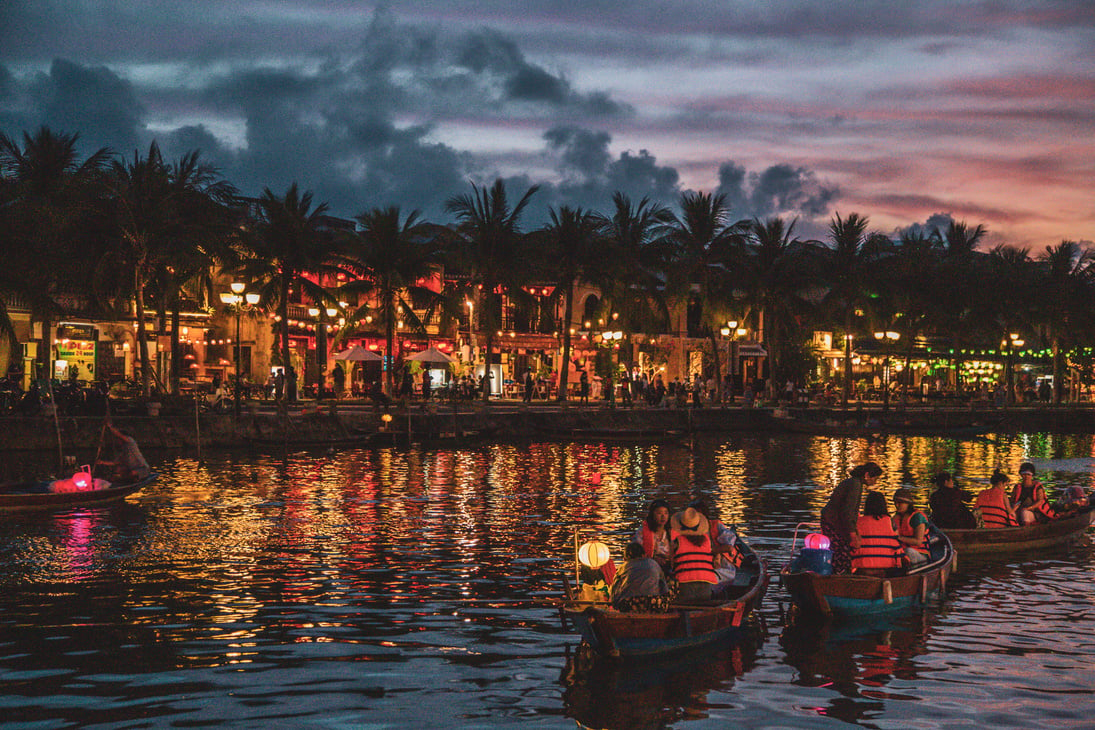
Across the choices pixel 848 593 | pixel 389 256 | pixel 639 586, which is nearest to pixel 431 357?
pixel 389 256

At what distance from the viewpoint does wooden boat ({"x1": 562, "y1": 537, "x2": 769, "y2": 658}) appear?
41.9 ft

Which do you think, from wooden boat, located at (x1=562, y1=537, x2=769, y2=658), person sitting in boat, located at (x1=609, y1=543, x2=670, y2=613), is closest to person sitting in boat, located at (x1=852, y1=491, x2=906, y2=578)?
wooden boat, located at (x1=562, y1=537, x2=769, y2=658)

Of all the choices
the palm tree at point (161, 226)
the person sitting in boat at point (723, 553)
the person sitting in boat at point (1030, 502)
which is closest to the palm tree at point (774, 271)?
the palm tree at point (161, 226)

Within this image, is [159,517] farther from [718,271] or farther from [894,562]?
[718,271]

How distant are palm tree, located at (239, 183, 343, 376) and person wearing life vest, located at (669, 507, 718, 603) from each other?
128 feet

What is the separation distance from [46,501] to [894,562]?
19553 mm

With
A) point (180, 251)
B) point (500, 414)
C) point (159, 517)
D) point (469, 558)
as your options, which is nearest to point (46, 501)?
point (159, 517)

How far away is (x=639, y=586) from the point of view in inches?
519

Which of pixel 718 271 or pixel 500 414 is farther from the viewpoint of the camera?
pixel 718 271

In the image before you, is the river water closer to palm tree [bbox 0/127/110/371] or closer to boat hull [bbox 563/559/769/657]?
boat hull [bbox 563/559/769/657]

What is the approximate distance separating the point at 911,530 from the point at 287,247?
1586 inches

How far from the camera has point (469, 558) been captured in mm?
21047

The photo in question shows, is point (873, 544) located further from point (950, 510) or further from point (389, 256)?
point (389, 256)

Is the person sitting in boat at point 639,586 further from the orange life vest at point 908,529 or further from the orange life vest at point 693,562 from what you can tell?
the orange life vest at point 908,529
